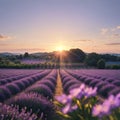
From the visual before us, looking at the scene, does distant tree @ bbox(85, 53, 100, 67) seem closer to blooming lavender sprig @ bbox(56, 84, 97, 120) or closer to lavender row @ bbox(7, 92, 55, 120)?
lavender row @ bbox(7, 92, 55, 120)

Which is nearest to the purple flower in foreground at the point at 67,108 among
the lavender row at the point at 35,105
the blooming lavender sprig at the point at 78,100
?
the blooming lavender sprig at the point at 78,100

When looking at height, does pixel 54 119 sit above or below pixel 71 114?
below

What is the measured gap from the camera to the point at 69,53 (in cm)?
12200

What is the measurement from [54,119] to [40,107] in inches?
32.7

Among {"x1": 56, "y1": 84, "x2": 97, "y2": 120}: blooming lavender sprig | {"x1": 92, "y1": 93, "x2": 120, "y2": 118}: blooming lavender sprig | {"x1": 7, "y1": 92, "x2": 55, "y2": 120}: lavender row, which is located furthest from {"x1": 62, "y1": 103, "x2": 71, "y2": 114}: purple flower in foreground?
{"x1": 7, "y1": 92, "x2": 55, "y2": 120}: lavender row

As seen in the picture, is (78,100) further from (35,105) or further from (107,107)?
(35,105)

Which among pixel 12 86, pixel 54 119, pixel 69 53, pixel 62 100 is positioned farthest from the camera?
pixel 69 53

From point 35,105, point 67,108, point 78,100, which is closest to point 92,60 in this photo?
point 35,105

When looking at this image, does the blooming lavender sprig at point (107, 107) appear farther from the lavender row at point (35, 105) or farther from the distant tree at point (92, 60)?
the distant tree at point (92, 60)

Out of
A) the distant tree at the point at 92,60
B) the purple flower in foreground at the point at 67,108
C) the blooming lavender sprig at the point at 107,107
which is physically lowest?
the distant tree at the point at 92,60

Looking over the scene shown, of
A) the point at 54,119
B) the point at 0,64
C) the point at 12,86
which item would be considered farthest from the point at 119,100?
the point at 0,64

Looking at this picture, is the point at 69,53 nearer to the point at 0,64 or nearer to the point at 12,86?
the point at 0,64

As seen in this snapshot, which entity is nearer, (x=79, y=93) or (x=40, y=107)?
(x=79, y=93)

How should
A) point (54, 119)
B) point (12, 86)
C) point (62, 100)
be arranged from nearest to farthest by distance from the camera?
point (62, 100) < point (54, 119) < point (12, 86)
